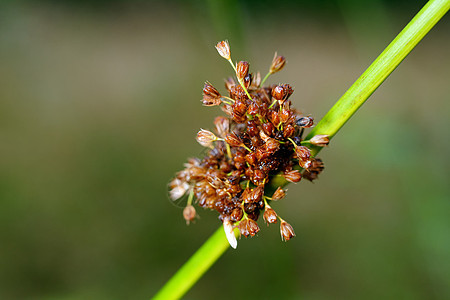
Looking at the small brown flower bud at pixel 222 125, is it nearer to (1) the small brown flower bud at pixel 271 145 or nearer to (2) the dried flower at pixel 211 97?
(2) the dried flower at pixel 211 97

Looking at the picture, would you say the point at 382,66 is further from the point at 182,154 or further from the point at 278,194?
the point at 182,154

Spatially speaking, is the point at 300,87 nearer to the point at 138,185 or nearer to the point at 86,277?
the point at 138,185

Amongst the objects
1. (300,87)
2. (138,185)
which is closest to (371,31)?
(138,185)

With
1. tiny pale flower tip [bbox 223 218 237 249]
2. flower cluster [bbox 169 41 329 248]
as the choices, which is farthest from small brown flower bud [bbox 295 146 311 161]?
tiny pale flower tip [bbox 223 218 237 249]

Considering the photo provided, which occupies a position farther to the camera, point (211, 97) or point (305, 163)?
point (211, 97)

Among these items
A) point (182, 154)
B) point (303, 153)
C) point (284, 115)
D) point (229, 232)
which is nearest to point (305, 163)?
point (303, 153)

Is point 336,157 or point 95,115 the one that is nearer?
point 336,157

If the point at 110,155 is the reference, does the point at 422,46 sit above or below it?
above
